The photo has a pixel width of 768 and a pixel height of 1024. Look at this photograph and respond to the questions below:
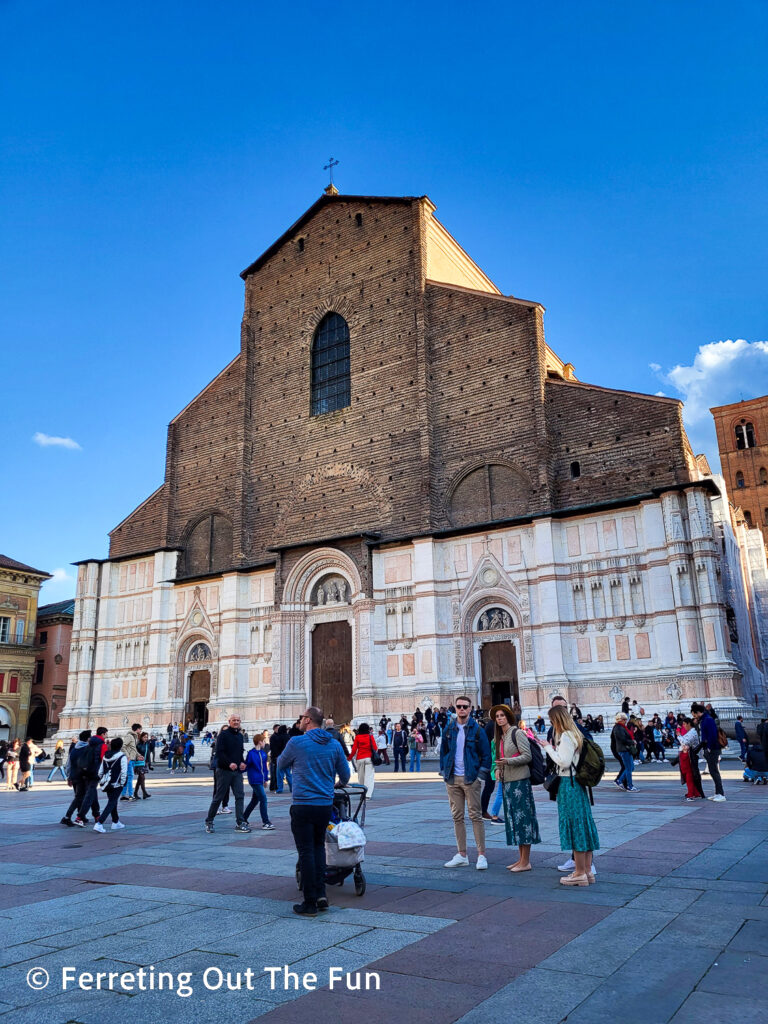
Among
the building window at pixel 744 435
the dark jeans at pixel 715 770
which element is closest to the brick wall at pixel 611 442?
the dark jeans at pixel 715 770

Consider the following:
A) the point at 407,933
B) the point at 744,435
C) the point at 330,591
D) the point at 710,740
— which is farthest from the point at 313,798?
the point at 744,435

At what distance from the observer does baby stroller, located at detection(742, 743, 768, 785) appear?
14.9m

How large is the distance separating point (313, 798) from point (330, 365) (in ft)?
97.6

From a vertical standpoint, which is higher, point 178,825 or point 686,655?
point 686,655

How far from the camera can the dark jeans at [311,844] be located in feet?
19.7

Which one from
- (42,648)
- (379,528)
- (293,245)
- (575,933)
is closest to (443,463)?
(379,528)

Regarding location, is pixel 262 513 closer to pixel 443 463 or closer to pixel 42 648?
pixel 443 463

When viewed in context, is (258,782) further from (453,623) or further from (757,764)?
(453,623)

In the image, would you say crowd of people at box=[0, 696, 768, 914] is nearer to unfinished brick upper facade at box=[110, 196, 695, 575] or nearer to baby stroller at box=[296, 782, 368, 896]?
baby stroller at box=[296, 782, 368, 896]

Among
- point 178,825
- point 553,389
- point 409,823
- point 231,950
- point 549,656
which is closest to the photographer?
point 231,950

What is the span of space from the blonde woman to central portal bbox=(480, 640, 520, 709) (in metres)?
20.7

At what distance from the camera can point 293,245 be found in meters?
37.5

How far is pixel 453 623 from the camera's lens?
2844 cm

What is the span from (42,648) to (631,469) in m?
39.9
